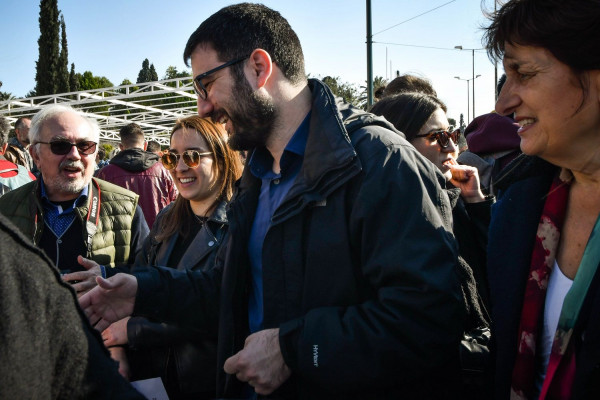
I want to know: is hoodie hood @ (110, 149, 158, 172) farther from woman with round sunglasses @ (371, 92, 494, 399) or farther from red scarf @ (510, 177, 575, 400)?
red scarf @ (510, 177, 575, 400)

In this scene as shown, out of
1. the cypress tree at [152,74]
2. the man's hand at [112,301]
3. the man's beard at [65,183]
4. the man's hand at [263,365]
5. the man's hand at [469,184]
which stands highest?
the cypress tree at [152,74]

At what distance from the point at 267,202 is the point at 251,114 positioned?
393mm

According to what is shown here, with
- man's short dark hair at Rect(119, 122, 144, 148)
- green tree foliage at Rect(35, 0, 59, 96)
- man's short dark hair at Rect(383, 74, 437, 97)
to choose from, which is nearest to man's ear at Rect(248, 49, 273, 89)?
man's short dark hair at Rect(383, 74, 437, 97)

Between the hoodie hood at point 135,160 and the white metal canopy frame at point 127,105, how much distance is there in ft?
42.2

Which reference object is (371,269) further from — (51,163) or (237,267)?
(51,163)

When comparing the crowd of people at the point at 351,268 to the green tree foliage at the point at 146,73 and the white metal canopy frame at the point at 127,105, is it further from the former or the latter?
the green tree foliage at the point at 146,73

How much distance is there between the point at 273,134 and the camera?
7.04 feet

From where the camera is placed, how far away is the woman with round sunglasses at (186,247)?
102 inches

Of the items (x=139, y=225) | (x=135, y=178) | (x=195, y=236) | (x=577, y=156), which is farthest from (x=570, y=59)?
(x=135, y=178)

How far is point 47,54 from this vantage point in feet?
160

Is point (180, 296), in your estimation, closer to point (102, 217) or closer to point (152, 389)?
point (152, 389)

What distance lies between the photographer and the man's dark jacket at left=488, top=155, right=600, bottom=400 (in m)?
1.69

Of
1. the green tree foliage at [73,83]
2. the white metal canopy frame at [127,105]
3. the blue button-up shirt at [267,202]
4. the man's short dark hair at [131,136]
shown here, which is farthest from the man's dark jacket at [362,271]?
the green tree foliage at [73,83]

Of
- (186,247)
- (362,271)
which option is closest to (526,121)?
(362,271)
